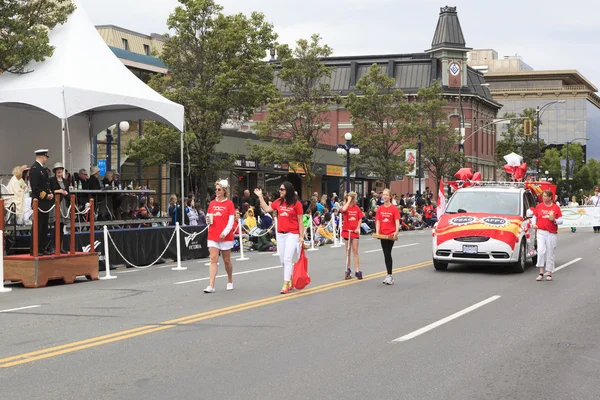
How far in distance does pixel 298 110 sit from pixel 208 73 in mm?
10975

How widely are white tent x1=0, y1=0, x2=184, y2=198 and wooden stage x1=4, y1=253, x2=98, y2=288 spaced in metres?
2.45

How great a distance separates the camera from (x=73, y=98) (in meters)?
18.3

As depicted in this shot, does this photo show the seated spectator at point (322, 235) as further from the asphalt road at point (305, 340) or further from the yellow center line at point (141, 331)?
the yellow center line at point (141, 331)

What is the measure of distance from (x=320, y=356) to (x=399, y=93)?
43165 millimetres

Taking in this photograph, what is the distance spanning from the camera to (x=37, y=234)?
1538 cm

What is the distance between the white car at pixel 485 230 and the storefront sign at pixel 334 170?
111 feet

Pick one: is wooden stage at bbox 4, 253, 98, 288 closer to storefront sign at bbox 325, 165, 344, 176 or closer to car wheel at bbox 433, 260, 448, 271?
car wheel at bbox 433, 260, 448, 271

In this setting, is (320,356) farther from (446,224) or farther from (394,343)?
(446,224)

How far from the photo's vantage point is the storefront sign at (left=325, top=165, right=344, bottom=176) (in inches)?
2070

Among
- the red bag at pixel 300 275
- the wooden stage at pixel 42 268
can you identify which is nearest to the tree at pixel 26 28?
the wooden stage at pixel 42 268

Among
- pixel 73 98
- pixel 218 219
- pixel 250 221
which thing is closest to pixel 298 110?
pixel 250 221

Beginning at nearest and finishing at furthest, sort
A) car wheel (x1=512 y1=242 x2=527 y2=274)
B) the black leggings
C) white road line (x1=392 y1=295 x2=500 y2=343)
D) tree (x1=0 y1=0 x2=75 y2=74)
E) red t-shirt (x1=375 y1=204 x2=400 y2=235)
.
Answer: white road line (x1=392 y1=295 x2=500 y2=343)
the black leggings
red t-shirt (x1=375 y1=204 x2=400 y2=235)
car wheel (x1=512 y1=242 x2=527 y2=274)
tree (x1=0 y1=0 x2=75 y2=74)

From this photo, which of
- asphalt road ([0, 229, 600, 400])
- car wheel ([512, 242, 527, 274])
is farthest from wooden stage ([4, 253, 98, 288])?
car wheel ([512, 242, 527, 274])

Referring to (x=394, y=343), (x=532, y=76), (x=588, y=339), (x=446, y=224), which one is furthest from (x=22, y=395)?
(x=532, y=76)
